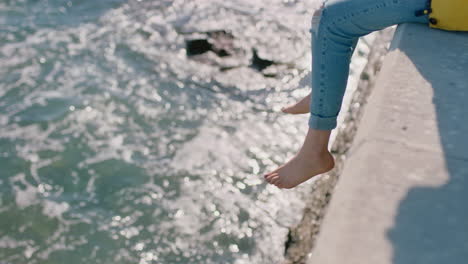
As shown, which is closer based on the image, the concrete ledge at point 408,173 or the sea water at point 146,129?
the concrete ledge at point 408,173

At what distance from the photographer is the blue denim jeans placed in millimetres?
2357

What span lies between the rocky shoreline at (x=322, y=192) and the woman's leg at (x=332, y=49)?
1.14 m

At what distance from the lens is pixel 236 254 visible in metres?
3.88

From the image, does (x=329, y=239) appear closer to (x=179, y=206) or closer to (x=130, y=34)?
(x=179, y=206)

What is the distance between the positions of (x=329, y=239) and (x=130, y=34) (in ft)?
15.2

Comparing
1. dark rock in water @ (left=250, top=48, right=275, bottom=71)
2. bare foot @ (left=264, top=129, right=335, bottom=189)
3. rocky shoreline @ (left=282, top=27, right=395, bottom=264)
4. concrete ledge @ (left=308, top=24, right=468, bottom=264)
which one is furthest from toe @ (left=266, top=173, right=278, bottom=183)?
dark rock in water @ (left=250, top=48, right=275, bottom=71)

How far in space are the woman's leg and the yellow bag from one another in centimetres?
3

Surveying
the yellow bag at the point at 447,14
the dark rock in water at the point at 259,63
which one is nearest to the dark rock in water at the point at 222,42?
the dark rock in water at the point at 259,63

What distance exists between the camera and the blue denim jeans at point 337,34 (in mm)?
2357

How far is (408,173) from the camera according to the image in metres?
1.76

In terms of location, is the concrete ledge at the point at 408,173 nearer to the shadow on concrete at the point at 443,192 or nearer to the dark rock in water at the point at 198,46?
the shadow on concrete at the point at 443,192

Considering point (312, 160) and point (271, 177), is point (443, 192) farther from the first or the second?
point (271, 177)

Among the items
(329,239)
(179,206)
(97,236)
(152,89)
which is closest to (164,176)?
(179,206)

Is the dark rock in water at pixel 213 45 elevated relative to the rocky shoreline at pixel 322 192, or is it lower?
lower
